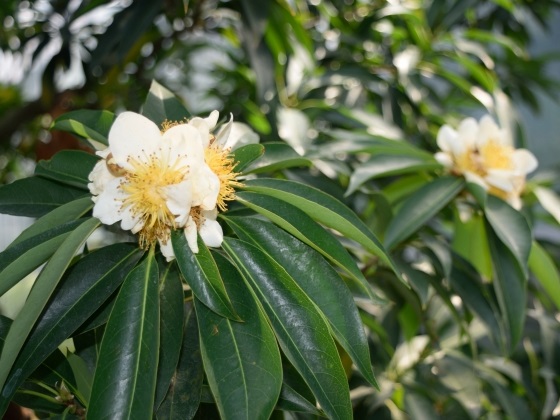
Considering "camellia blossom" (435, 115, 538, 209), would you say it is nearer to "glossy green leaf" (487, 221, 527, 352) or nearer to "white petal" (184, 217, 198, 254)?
"glossy green leaf" (487, 221, 527, 352)

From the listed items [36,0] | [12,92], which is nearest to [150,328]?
[36,0]

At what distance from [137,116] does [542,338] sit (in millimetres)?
817

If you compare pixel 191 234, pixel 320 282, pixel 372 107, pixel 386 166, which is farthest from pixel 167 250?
pixel 372 107

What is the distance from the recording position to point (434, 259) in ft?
3.01

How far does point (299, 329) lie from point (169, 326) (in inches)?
4.3

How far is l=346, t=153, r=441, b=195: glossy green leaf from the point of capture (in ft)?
2.73

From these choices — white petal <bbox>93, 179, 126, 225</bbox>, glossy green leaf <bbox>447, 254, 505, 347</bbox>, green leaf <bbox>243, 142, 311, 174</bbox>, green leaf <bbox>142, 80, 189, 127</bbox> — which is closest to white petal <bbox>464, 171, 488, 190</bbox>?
glossy green leaf <bbox>447, 254, 505, 347</bbox>

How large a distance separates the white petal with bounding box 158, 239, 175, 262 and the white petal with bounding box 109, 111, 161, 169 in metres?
0.07

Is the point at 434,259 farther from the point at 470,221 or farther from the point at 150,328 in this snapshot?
the point at 150,328

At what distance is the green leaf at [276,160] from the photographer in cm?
70

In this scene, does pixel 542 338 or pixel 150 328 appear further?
pixel 542 338

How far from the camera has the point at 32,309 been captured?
1.71 feet

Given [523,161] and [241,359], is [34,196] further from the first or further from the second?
[523,161]

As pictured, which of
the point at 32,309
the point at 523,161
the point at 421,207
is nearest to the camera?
the point at 32,309
